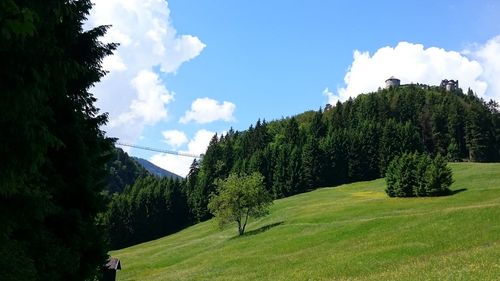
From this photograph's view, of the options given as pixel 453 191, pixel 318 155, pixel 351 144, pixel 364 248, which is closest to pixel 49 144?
pixel 364 248

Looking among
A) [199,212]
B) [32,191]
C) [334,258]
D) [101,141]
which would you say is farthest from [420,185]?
[199,212]

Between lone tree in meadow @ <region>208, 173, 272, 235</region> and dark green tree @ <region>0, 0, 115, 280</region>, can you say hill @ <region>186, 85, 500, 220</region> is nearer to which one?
lone tree in meadow @ <region>208, 173, 272, 235</region>

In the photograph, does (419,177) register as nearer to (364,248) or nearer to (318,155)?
(364,248)

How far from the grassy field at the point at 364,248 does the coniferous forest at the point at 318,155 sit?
64.8 metres

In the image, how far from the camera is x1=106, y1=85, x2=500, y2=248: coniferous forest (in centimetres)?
13175

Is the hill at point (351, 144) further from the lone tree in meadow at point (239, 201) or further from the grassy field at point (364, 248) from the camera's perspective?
the grassy field at point (364, 248)

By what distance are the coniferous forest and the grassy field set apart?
2551 inches

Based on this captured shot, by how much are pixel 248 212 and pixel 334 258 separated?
34586mm

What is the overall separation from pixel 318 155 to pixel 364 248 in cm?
10045

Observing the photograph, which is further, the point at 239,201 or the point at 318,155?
the point at 318,155

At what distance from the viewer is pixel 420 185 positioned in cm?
6719

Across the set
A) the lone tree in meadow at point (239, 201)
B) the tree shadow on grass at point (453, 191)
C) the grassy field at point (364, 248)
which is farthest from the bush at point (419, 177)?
the lone tree in meadow at point (239, 201)

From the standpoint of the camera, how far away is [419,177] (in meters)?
67.6

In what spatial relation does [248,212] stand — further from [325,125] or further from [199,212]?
[325,125]
